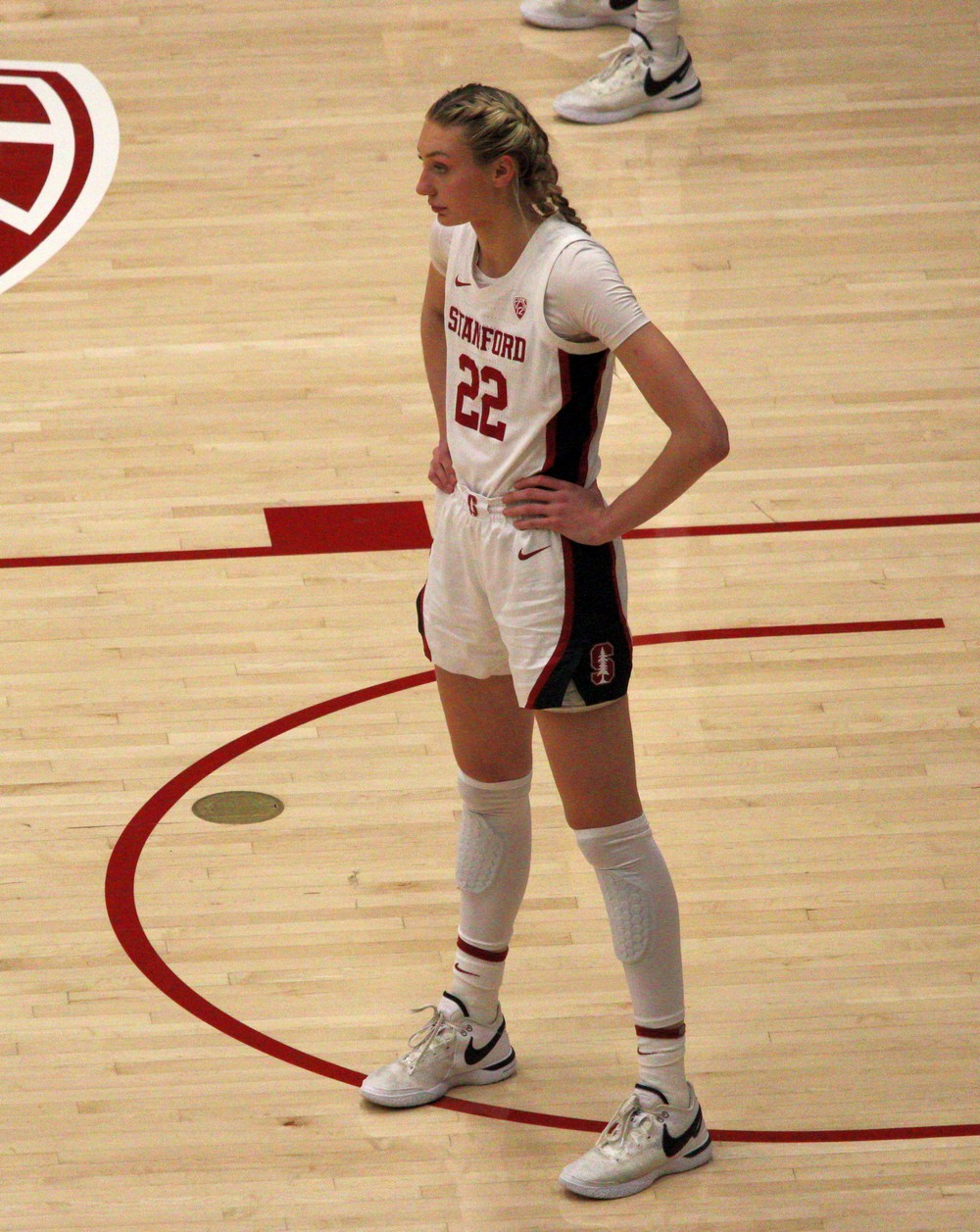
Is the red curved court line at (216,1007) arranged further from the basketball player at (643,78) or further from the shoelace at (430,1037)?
the basketball player at (643,78)

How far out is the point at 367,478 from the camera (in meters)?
5.42

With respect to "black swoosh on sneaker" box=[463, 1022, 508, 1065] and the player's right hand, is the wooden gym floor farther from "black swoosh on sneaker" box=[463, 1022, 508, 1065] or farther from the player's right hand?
the player's right hand

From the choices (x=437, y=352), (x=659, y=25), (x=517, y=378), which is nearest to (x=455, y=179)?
(x=517, y=378)

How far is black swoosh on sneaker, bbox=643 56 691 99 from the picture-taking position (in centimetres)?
731

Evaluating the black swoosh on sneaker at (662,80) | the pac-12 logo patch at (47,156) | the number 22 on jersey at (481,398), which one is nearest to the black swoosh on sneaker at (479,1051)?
the number 22 on jersey at (481,398)

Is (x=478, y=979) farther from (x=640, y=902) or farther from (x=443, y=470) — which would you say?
(x=443, y=470)

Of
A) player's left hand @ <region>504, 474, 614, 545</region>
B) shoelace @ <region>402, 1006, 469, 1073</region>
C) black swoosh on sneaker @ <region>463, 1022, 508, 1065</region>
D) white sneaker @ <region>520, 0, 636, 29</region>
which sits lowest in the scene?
white sneaker @ <region>520, 0, 636, 29</region>

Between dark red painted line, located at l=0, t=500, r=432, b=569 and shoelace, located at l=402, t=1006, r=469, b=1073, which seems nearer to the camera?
shoelace, located at l=402, t=1006, r=469, b=1073

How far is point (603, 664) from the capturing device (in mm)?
3025

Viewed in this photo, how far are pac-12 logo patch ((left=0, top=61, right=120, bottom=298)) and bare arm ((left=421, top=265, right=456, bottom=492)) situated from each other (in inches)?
132

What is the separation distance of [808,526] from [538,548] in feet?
7.84

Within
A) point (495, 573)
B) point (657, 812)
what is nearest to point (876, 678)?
point (657, 812)

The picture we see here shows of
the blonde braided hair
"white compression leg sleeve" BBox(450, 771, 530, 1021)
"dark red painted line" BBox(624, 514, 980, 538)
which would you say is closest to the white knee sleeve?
"white compression leg sleeve" BBox(450, 771, 530, 1021)

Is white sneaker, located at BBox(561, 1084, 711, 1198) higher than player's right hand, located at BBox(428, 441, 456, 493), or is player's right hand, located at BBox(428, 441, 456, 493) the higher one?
player's right hand, located at BBox(428, 441, 456, 493)
